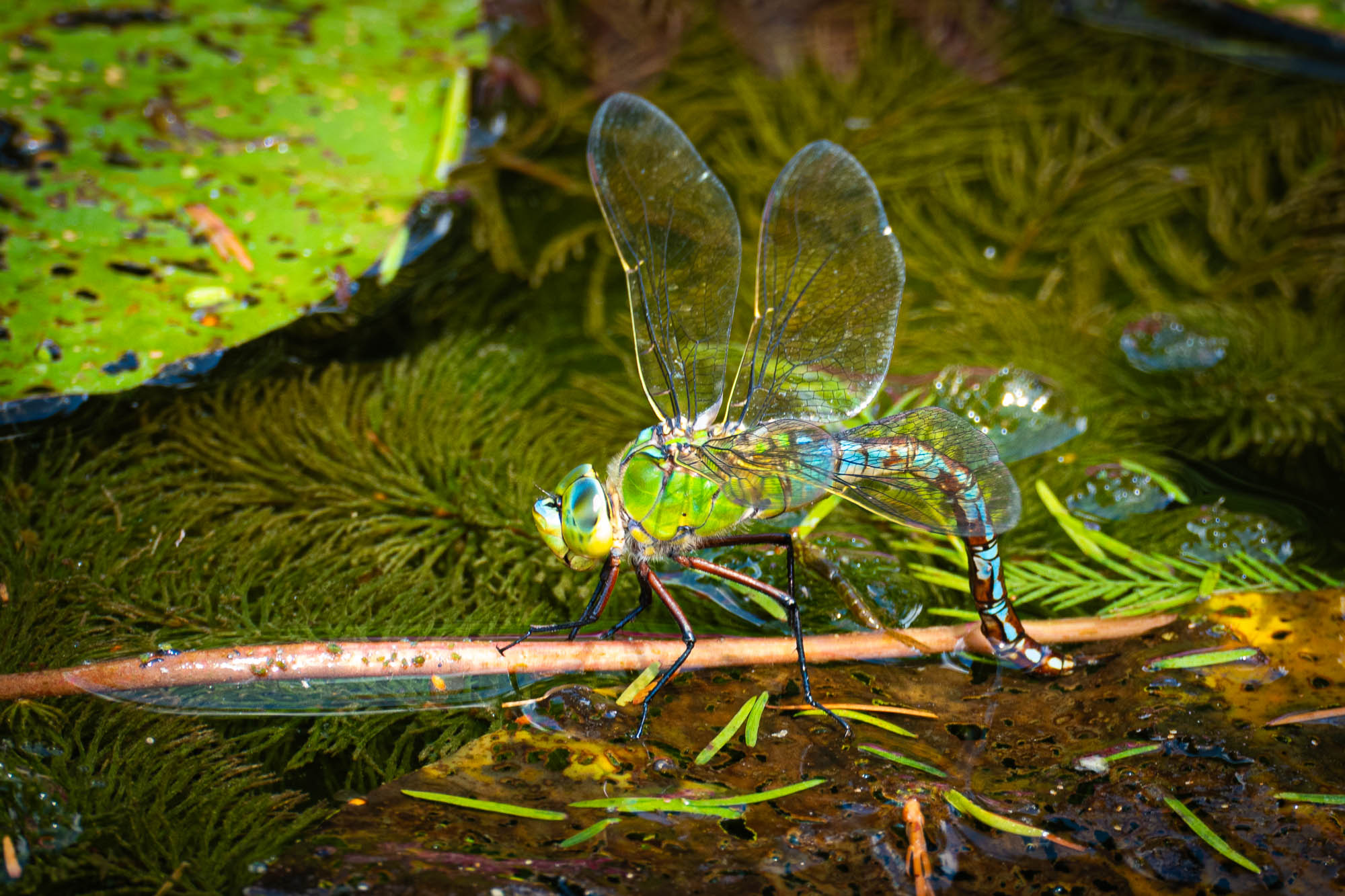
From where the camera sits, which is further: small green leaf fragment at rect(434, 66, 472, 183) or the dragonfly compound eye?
small green leaf fragment at rect(434, 66, 472, 183)

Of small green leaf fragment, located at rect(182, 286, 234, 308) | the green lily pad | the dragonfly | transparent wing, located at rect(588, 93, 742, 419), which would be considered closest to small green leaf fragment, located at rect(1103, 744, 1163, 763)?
the dragonfly

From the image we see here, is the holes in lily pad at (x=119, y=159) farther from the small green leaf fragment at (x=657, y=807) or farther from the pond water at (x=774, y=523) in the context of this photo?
the small green leaf fragment at (x=657, y=807)

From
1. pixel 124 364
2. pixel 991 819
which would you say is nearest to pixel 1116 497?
pixel 991 819

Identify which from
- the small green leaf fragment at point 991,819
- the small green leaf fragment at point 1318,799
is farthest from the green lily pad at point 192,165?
the small green leaf fragment at point 1318,799

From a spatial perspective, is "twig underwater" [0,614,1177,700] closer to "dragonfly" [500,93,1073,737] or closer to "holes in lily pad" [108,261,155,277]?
"dragonfly" [500,93,1073,737]

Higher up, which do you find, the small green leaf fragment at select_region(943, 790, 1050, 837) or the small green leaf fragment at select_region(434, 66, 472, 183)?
the small green leaf fragment at select_region(434, 66, 472, 183)

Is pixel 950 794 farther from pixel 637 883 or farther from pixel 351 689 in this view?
pixel 351 689

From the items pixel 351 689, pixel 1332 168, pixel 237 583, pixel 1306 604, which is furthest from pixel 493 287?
pixel 1332 168
